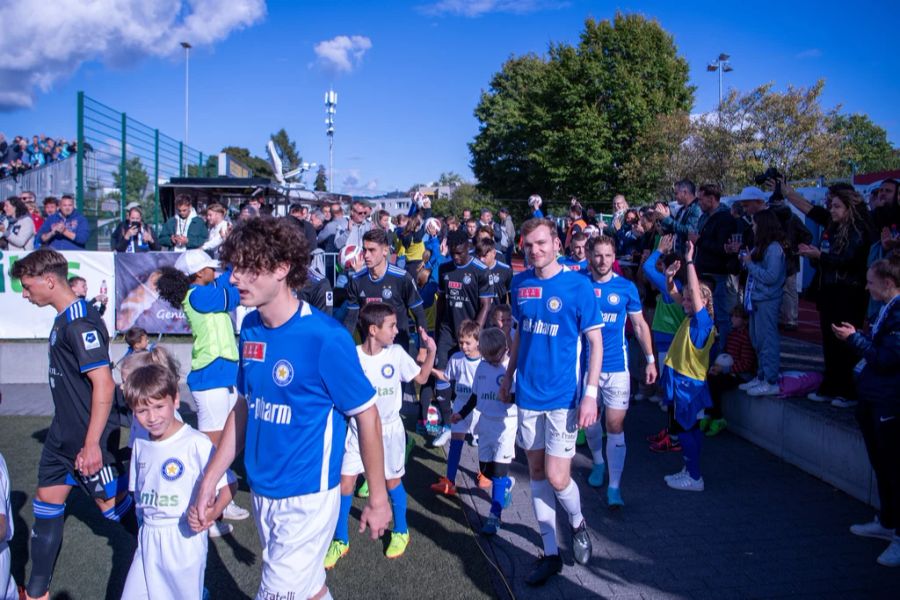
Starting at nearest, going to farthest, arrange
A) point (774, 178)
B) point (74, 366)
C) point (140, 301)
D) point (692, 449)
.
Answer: point (74, 366) < point (692, 449) < point (774, 178) < point (140, 301)

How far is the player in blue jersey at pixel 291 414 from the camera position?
2.59m

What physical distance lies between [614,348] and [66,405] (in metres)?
3.98

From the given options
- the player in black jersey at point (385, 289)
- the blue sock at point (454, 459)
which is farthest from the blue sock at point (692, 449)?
the player in black jersey at point (385, 289)

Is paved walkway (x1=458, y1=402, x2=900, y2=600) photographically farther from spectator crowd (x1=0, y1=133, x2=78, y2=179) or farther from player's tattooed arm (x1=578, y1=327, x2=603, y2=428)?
spectator crowd (x1=0, y1=133, x2=78, y2=179)

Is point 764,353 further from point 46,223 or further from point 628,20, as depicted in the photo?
point 628,20

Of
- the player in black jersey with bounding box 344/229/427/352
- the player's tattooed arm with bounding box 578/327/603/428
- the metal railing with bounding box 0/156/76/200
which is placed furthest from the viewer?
the metal railing with bounding box 0/156/76/200

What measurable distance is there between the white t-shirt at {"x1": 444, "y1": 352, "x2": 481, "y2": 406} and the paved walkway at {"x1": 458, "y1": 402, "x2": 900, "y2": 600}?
865mm

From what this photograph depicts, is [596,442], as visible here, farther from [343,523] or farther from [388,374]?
[343,523]

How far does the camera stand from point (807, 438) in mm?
5910

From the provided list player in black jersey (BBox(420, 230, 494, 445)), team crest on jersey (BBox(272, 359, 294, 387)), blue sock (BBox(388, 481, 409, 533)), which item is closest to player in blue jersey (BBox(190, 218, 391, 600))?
team crest on jersey (BBox(272, 359, 294, 387))

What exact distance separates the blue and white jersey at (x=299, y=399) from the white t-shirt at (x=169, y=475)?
1.65 feet

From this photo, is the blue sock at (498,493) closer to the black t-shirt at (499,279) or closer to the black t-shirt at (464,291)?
the black t-shirt at (464,291)

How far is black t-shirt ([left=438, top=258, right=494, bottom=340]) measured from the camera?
24.3ft

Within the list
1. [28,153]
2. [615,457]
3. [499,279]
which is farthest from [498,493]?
[28,153]
